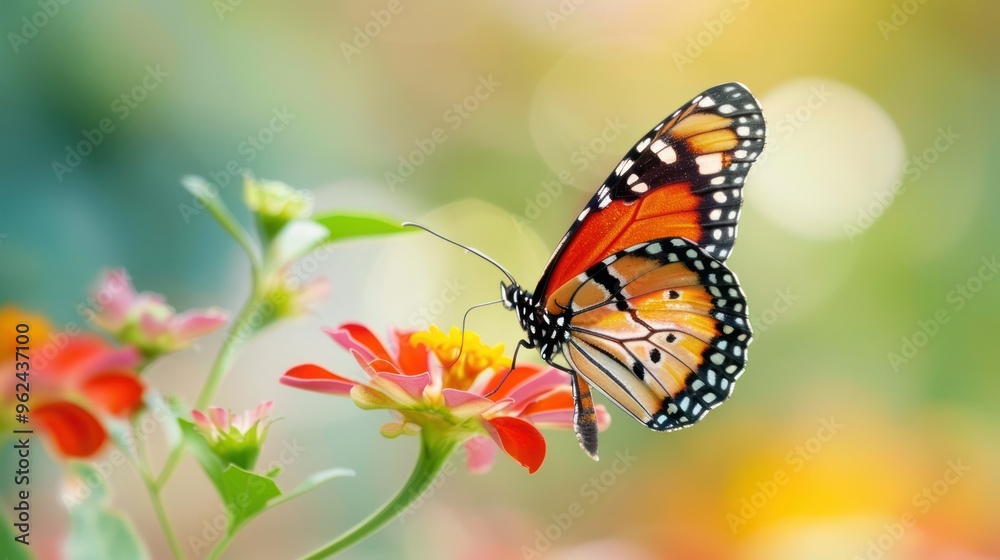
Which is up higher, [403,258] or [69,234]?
[403,258]

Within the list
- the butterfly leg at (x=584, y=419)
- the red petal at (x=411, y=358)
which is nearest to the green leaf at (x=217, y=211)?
the red petal at (x=411, y=358)

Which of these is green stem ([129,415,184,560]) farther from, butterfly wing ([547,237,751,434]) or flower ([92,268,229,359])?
butterfly wing ([547,237,751,434])

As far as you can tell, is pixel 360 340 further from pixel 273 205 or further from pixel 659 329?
pixel 659 329

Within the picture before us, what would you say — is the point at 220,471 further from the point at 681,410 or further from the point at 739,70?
the point at 739,70

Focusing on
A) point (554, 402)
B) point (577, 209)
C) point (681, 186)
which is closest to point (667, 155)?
point (681, 186)

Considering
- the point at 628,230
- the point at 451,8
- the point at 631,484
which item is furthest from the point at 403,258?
the point at 628,230

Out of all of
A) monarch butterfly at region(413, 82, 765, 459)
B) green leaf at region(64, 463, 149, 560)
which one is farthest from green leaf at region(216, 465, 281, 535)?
monarch butterfly at region(413, 82, 765, 459)
